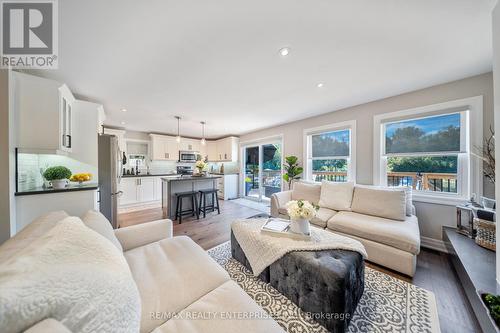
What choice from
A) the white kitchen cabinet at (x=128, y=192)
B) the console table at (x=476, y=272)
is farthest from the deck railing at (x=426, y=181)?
the white kitchen cabinet at (x=128, y=192)

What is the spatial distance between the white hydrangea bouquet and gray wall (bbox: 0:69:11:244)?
294 centimetres

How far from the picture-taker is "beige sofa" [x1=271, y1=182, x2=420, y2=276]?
1.85 meters

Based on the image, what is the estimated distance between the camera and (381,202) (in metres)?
2.45

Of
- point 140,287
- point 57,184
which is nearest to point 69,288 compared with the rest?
point 140,287

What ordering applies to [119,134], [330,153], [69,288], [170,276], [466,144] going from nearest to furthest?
[69,288] → [170,276] → [466,144] → [330,153] → [119,134]

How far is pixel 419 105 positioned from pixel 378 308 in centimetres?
283

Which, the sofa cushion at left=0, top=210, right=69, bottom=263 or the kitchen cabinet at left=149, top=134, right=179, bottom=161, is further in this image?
the kitchen cabinet at left=149, top=134, right=179, bottom=161

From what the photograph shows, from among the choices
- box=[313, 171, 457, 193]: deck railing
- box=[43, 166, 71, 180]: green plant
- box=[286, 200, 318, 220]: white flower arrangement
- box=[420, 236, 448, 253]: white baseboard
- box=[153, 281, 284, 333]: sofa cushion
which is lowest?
box=[420, 236, 448, 253]: white baseboard

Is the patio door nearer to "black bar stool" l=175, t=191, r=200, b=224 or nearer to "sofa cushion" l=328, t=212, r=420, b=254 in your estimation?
"black bar stool" l=175, t=191, r=200, b=224

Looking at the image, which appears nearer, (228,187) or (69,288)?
(69,288)

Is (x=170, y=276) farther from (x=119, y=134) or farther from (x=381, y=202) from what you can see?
(x=119, y=134)

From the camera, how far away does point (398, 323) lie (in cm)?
131

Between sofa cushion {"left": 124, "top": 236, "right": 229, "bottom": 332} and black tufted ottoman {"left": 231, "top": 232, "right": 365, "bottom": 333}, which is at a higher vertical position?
sofa cushion {"left": 124, "top": 236, "right": 229, "bottom": 332}

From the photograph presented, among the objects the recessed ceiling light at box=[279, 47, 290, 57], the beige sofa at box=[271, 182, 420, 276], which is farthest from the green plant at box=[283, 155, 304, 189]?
the recessed ceiling light at box=[279, 47, 290, 57]
